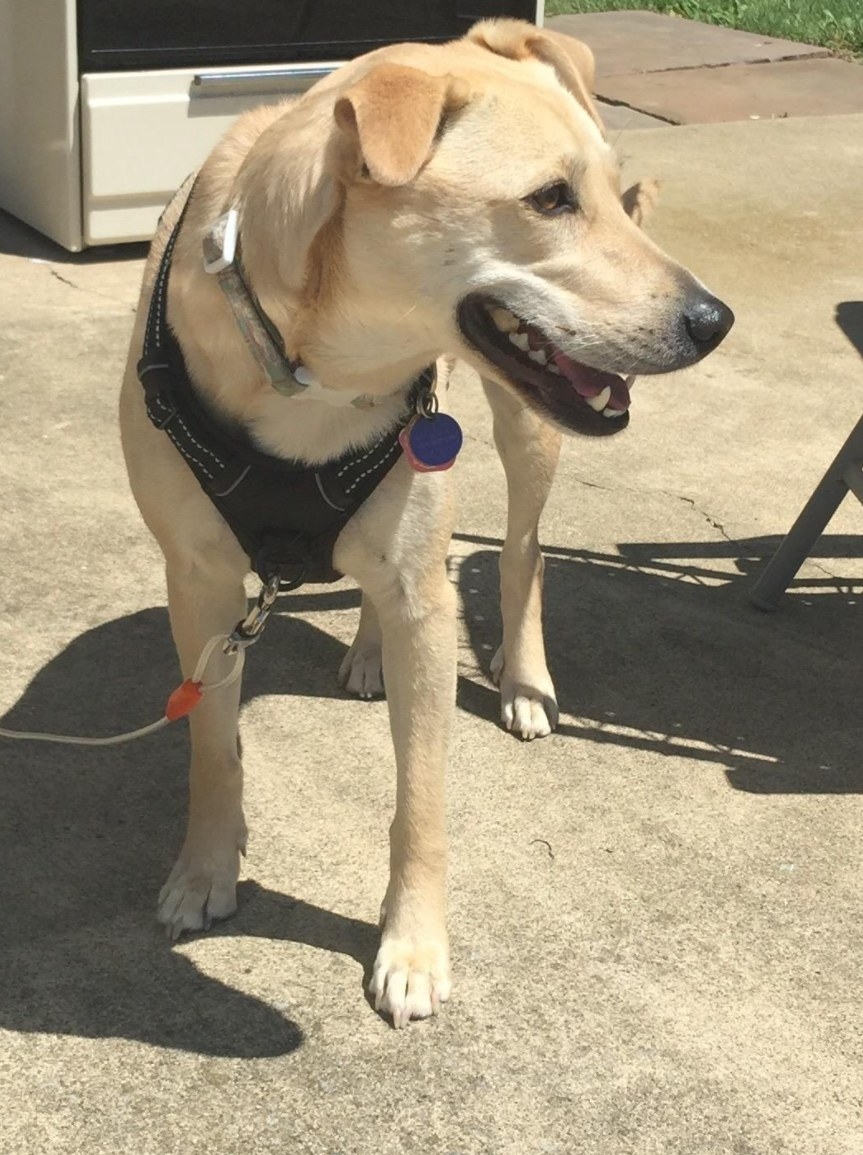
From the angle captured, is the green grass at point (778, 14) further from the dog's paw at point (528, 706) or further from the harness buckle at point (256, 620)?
the harness buckle at point (256, 620)

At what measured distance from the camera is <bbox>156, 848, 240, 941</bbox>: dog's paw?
2959mm

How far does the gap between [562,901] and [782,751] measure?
2.70ft

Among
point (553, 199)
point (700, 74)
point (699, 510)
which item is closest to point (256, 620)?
point (553, 199)

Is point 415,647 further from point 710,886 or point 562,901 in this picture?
point 710,886

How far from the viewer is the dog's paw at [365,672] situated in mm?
3793

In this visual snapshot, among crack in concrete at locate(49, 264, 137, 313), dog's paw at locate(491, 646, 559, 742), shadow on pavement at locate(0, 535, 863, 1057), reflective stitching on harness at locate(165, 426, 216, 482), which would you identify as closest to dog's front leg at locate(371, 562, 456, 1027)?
shadow on pavement at locate(0, 535, 863, 1057)

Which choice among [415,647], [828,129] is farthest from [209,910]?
[828,129]

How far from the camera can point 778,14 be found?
1095 centimetres

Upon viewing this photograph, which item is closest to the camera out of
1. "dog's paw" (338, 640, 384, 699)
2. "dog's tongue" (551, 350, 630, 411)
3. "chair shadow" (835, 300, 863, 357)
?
"dog's tongue" (551, 350, 630, 411)

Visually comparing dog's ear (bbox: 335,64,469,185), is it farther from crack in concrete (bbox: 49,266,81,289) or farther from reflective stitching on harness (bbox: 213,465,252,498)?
crack in concrete (bbox: 49,266,81,289)

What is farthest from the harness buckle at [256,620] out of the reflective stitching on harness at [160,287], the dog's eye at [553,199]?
the dog's eye at [553,199]

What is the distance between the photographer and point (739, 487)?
195 inches

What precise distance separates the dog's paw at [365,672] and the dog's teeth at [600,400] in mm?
1342

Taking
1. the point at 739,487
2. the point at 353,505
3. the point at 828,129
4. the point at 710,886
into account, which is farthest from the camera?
the point at 828,129
